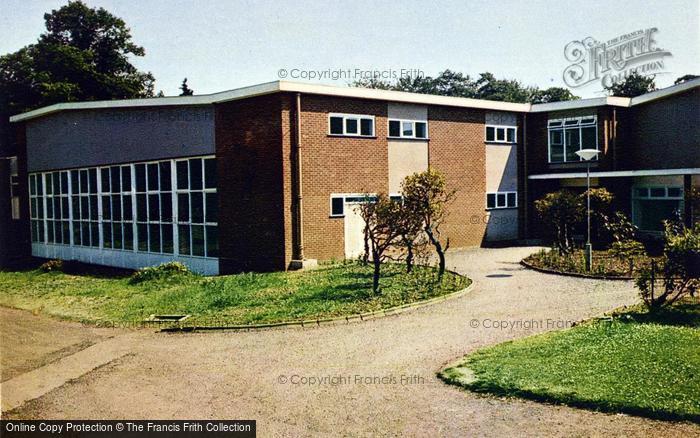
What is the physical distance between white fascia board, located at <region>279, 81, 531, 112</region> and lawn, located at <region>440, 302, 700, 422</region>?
1195 centimetres

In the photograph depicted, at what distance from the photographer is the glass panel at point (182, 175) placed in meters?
23.5

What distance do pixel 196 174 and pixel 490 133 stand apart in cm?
1205

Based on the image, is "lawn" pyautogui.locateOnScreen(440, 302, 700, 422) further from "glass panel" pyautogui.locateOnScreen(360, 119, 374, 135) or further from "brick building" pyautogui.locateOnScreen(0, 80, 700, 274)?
"glass panel" pyautogui.locateOnScreen(360, 119, 374, 135)

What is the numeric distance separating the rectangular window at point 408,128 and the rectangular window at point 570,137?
6543mm

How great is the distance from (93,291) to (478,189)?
1494 cm

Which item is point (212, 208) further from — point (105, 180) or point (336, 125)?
point (105, 180)

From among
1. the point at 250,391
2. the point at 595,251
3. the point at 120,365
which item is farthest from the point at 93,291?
the point at 595,251

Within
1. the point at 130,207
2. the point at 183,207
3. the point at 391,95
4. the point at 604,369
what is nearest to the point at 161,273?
the point at 183,207

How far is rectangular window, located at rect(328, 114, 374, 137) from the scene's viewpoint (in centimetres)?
2105

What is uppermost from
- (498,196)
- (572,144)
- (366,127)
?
(366,127)

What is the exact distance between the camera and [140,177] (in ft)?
83.8

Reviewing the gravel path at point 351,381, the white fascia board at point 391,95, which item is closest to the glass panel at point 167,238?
the white fascia board at point 391,95

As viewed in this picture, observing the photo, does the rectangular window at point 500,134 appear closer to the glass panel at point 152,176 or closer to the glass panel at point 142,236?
the glass panel at point 152,176

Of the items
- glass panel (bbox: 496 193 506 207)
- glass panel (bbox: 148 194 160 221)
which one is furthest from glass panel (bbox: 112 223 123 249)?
glass panel (bbox: 496 193 506 207)
